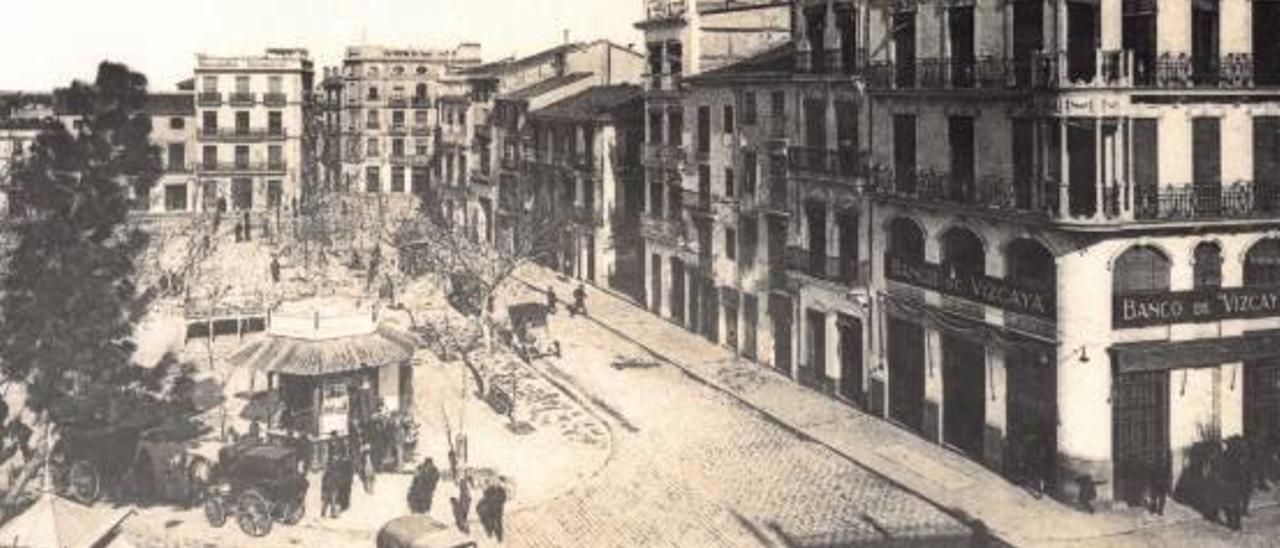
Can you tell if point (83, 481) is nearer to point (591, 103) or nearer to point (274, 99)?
point (591, 103)

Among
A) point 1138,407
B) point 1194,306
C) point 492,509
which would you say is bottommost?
point 492,509

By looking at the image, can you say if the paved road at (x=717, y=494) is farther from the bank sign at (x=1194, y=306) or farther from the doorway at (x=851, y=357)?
the bank sign at (x=1194, y=306)

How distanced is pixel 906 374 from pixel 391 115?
72.1 meters

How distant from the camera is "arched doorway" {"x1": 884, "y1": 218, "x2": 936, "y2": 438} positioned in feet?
103

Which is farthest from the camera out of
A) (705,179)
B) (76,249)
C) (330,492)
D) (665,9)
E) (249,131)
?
(249,131)

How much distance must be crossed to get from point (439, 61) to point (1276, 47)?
7892 centimetres

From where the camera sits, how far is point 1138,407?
25844 mm

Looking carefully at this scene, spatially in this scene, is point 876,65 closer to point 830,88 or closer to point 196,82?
point 830,88

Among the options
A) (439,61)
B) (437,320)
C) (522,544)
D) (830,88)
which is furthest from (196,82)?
(522,544)

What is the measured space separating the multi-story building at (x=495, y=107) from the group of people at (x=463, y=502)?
137 ft

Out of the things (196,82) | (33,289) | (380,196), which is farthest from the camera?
(380,196)

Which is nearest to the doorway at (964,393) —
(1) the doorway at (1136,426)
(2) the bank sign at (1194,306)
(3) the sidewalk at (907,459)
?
(3) the sidewalk at (907,459)

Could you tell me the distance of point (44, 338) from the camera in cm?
2230

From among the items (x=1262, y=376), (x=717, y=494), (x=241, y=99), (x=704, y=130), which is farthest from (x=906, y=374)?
(x=241, y=99)
